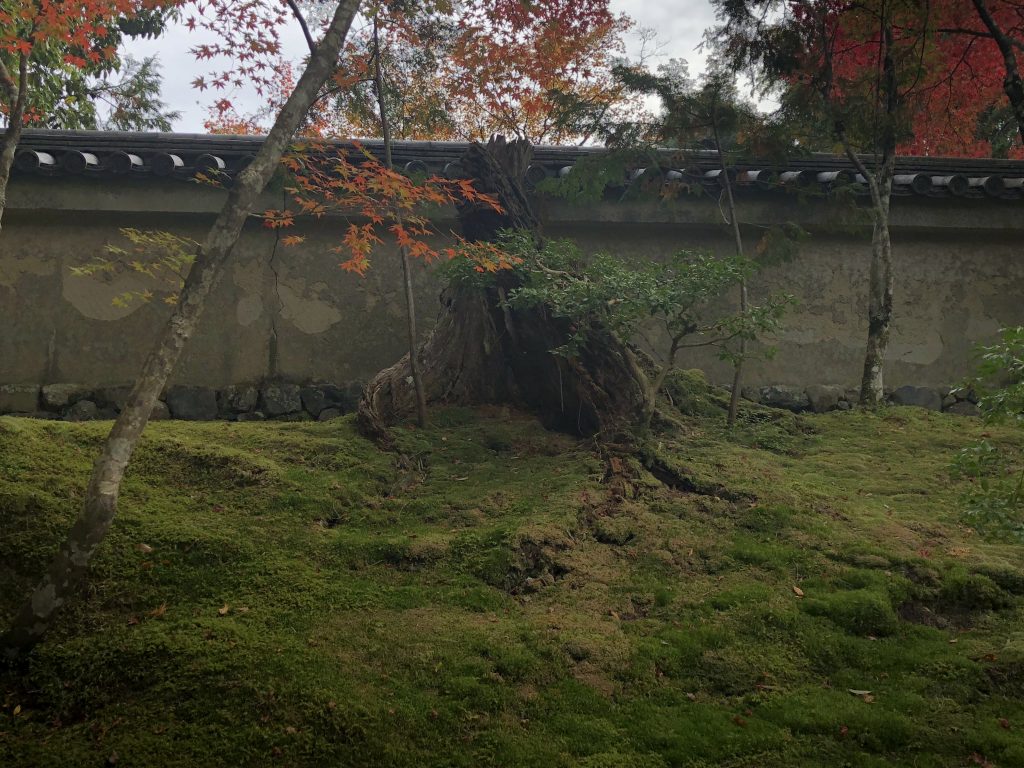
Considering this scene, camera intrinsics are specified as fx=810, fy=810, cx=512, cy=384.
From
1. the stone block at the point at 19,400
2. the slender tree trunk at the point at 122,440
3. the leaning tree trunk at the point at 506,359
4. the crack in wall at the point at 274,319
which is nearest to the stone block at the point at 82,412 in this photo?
the stone block at the point at 19,400

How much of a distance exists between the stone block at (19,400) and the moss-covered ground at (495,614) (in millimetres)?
3680

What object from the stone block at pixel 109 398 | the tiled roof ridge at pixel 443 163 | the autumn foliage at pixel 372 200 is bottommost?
the stone block at pixel 109 398

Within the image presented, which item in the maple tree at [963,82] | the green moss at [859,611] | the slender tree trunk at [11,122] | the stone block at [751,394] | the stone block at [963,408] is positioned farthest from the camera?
the stone block at [963,408]

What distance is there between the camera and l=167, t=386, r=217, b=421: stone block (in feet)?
32.9

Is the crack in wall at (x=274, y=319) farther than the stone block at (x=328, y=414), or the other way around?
the crack in wall at (x=274, y=319)

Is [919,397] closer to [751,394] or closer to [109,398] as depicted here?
[751,394]

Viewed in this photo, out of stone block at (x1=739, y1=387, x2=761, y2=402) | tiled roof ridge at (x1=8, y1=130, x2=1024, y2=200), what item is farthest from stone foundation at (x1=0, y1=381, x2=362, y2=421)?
stone block at (x1=739, y1=387, x2=761, y2=402)

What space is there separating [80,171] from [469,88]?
4940 mm

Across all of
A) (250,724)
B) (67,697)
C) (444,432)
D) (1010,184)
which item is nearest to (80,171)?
(444,432)

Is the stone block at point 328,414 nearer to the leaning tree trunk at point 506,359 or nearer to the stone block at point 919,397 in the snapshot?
the leaning tree trunk at point 506,359

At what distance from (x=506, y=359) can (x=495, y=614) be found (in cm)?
419

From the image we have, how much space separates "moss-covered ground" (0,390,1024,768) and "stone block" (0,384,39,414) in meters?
3.68

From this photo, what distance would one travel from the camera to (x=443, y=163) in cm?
1061

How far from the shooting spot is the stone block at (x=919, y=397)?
35.8 ft
